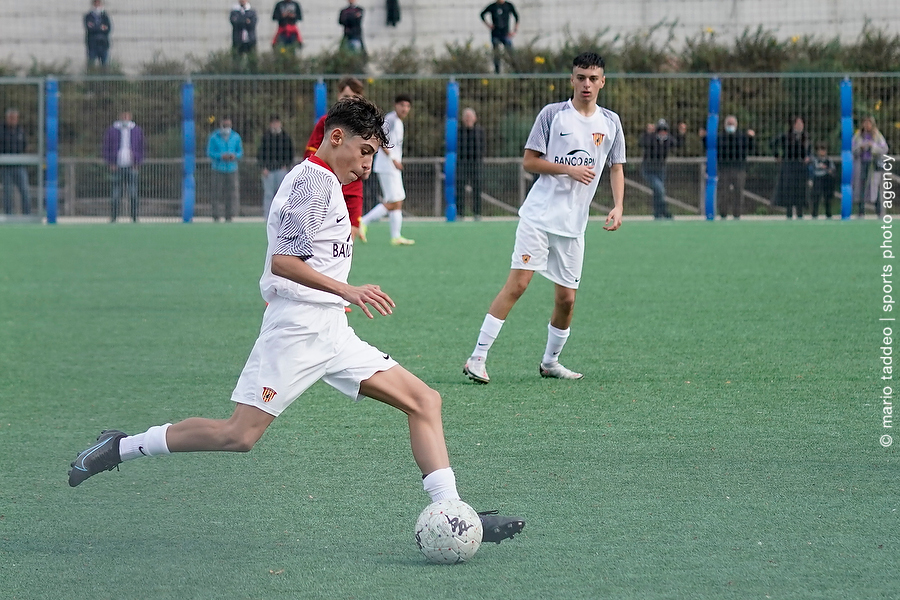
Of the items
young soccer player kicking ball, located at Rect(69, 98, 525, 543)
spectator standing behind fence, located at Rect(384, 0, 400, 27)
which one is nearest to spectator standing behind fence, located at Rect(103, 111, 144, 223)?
spectator standing behind fence, located at Rect(384, 0, 400, 27)

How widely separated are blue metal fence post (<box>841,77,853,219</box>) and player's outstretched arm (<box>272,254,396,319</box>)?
17962mm

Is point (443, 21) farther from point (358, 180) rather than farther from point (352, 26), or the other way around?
point (358, 180)

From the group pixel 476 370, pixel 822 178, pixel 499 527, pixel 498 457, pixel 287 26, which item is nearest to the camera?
pixel 499 527

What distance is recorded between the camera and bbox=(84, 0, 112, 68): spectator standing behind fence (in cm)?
2130

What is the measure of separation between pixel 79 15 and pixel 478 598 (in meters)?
23.1

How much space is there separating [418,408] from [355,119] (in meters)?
1.01

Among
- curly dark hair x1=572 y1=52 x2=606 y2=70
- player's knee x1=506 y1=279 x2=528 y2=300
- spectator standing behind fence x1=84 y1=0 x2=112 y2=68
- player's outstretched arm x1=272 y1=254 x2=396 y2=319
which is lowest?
player's knee x1=506 y1=279 x2=528 y2=300

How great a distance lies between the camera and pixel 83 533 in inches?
168

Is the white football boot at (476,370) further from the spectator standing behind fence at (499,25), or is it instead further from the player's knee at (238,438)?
the spectator standing behind fence at (499,25)

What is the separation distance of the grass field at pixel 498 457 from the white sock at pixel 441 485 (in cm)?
21

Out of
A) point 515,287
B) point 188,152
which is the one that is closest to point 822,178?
point 188,152

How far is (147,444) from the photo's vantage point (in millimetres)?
4344

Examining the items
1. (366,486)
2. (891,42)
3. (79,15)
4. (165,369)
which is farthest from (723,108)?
(366,486)

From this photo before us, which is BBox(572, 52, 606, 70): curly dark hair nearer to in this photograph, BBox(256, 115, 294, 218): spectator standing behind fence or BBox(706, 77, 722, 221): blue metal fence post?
BBox(256, 115, 294, 218): spectator standing behind fence
